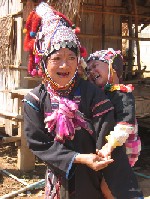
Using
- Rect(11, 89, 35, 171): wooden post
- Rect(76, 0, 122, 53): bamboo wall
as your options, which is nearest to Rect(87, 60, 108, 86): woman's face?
Rect(11, 89, 35, 171): wooden post

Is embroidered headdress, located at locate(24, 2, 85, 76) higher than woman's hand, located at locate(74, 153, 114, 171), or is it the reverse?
embroidered headdress, located at locate(24, 2, 85, 76)

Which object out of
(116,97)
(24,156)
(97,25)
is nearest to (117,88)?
(116,97)

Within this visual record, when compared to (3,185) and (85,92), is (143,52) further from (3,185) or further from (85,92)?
(85,92)

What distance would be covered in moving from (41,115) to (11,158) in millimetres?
5019

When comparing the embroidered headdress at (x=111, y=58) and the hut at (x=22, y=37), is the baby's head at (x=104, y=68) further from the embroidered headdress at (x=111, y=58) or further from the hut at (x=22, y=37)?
the hut at (x=22, y=37)

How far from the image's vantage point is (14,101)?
695 centimetres

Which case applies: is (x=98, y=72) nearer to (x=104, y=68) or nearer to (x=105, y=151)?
(x=104, y=68)

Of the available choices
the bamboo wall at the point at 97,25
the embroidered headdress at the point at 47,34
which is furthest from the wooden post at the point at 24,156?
the embroidered headdress at the point at 47,34

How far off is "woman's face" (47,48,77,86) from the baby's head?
0.30m

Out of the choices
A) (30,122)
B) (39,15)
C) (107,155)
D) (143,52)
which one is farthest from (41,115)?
(143,52)

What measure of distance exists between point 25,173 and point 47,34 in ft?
14.0

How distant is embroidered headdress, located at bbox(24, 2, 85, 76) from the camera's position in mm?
2256

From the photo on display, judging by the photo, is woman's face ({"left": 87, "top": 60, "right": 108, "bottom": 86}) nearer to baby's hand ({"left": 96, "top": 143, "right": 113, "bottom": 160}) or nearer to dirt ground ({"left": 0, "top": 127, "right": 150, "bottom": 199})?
baby's hand ({"left": 96, "top": 143, "right": 113, "bottom": 160})

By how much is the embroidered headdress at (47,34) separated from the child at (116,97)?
185mm
